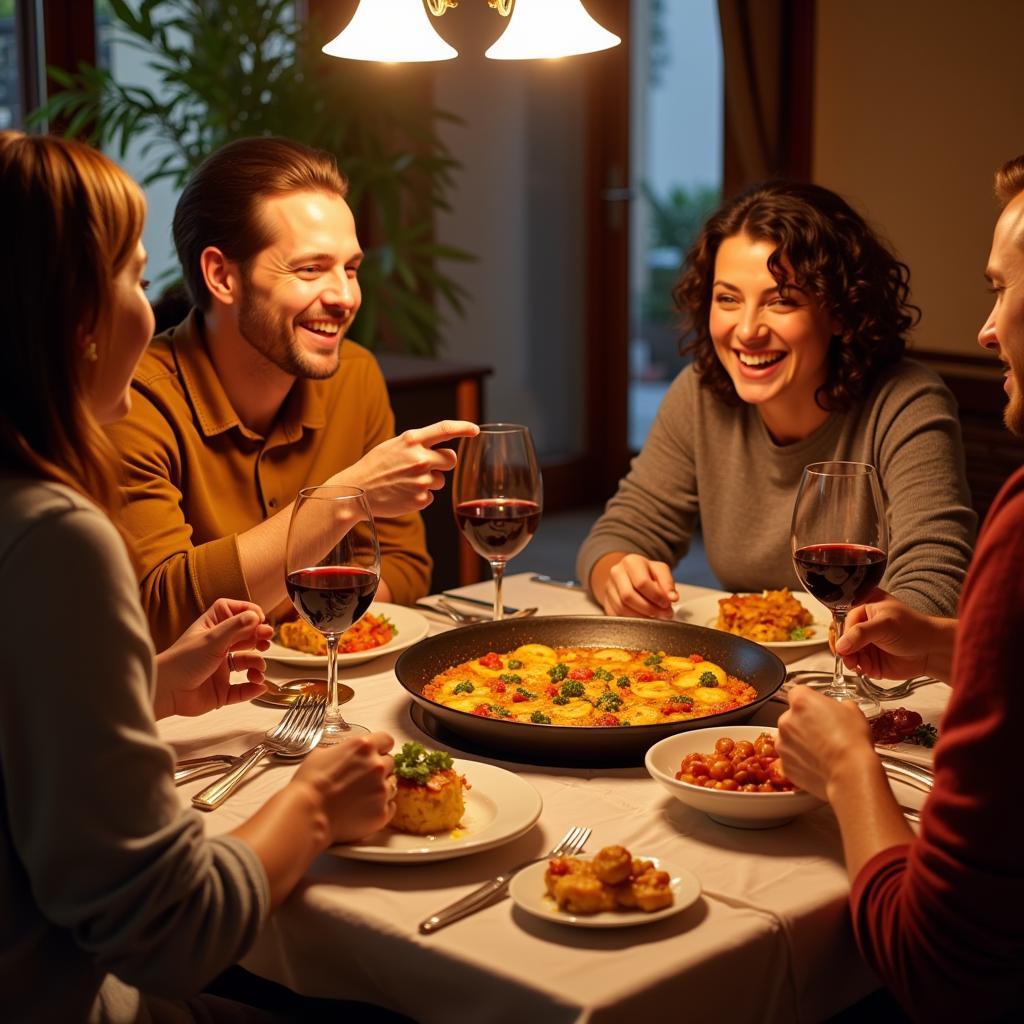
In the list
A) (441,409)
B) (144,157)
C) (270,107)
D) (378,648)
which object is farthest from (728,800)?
(144,157)

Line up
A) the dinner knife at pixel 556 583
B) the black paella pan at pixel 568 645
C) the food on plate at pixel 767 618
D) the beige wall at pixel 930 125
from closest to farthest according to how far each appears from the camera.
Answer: the black paella pan at pixel 568 645 → the food on plate at pixel 767 618 → the dinner knife at pixel 556 583 → the beige wall at pixel 930 125

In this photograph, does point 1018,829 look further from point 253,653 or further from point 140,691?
point 253,653

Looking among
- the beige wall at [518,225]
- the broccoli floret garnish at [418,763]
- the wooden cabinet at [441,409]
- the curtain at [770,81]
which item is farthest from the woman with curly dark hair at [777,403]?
the beige wall at [518,225]

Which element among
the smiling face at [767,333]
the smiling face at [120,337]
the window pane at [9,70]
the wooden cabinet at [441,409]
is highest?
the window pane at [9,70]

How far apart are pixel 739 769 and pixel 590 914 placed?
0.94 feet

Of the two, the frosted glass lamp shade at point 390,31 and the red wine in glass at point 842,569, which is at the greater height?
the frosted glass lamp shade at point 390,31

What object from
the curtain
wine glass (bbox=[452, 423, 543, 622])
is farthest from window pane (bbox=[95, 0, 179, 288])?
wine glass (bbox=[452, 423, 543, 622])

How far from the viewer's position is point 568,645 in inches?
77.0

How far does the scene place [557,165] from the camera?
263 inches

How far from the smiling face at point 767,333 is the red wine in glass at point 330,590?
114 cm

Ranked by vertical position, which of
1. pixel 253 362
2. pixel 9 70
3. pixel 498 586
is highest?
pixel 9 70

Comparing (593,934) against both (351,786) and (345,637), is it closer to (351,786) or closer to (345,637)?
(351,786)

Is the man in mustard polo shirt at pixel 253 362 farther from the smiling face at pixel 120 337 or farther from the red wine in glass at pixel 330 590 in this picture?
the smiling face at pixel 120 337

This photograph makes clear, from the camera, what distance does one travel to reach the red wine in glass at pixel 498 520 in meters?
1.93
